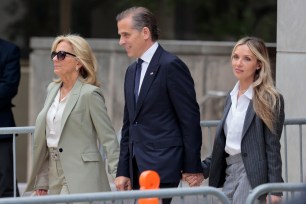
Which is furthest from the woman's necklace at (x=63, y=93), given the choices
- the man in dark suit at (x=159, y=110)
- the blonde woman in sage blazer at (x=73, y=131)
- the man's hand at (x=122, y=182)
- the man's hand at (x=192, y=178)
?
the man's hand at (x=192, y=178)

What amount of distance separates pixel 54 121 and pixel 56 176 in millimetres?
369

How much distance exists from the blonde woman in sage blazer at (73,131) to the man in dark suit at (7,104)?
225cm

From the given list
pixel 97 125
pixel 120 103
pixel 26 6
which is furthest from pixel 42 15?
pixel 97 125

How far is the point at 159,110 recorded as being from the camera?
6.70 meters

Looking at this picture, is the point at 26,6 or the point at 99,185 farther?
the point at 26,6

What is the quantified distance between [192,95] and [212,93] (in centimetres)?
608

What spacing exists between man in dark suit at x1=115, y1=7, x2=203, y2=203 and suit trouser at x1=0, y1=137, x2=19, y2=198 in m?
2.94

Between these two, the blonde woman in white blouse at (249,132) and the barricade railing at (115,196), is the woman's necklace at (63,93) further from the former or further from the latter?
the barricade railing at (115,196)

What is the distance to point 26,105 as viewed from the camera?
1466 cm

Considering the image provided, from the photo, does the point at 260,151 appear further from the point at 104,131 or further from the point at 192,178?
the point at 104,131

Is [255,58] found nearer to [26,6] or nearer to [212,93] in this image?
[212,93]

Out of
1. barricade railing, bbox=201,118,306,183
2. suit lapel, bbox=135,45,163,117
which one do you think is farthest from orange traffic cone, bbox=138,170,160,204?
barricade railing, bbox=201,118,306,183

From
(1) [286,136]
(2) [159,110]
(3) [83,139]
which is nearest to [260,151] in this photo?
(2) [159,110]

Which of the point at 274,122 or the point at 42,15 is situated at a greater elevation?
the point at 42,15
